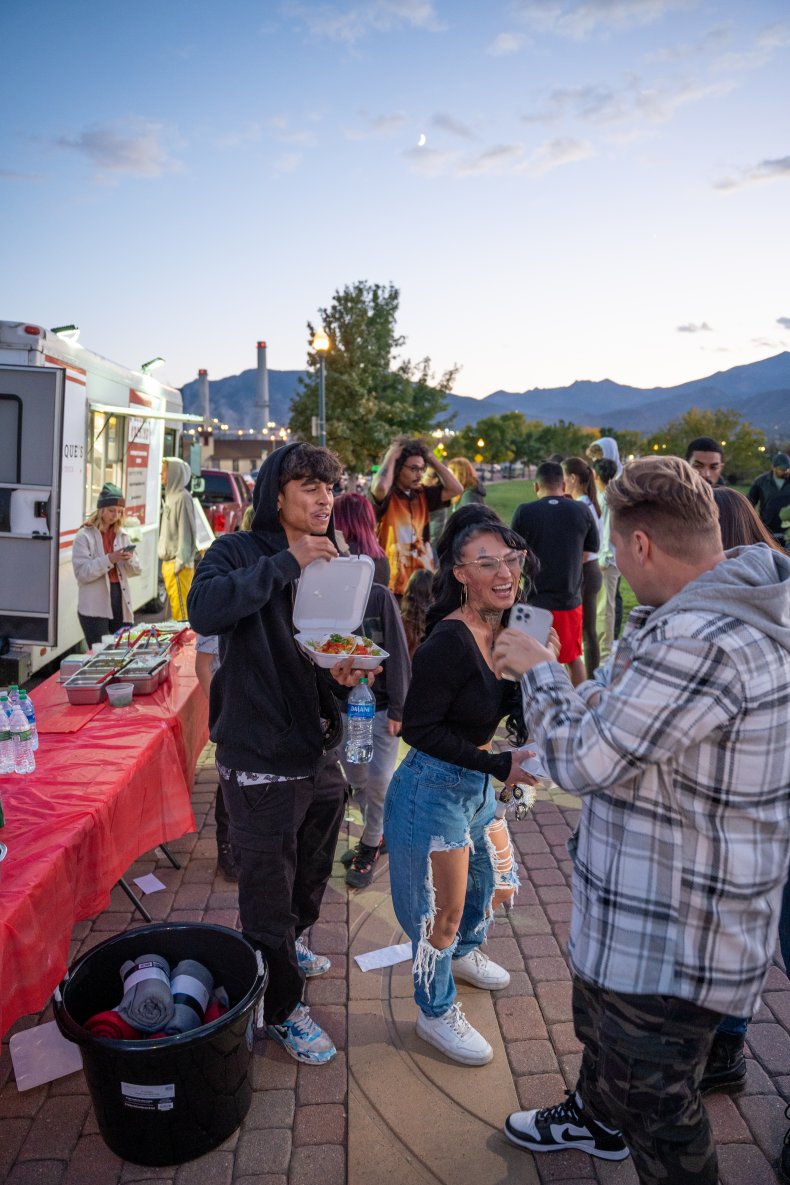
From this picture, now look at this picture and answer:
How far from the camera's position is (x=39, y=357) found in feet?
23.3

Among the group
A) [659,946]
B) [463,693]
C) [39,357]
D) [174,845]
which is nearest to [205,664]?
[174,845]

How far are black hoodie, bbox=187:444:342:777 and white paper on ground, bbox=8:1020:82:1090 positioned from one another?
1412 mm

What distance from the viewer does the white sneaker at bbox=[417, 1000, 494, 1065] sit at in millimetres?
3121

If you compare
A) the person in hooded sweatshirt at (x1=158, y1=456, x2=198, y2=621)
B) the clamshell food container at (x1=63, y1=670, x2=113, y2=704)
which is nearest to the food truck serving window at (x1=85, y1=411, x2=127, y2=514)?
the person in hooded sweatshirt at (x1=158, y1=456, x2=198, y2=621)

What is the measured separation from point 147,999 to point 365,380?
38.2 m

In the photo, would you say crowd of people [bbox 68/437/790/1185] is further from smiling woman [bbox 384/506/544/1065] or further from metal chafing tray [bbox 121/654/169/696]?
metal chafing tray [bbox 121/654/169/696]

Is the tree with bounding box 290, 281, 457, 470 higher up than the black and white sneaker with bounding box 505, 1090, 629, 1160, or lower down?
higher up

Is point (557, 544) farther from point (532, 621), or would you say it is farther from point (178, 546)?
point (178, 546)

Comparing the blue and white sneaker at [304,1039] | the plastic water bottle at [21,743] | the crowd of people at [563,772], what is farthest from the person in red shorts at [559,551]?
the plastic water bottle at [21,743]

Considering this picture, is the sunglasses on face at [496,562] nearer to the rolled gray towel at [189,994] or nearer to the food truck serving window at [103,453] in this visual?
the rolled gray towel at [189,994]

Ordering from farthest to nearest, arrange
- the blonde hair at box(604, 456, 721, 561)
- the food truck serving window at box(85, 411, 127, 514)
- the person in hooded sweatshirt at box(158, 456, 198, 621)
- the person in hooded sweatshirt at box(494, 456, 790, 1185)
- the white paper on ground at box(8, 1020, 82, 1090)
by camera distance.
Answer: the person in hooded sweatshirt at box(158, 456, 198, 621), the food truck serving window at box(85, 411, 127, 514), the white paper on ground at box(8, 1020, 82, 1090), the blonde hair at box(604, 456, 721, 561), the person in hooded sweatshirt at box(494, 456, 790, 1185)

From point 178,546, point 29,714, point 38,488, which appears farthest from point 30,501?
point 29,714

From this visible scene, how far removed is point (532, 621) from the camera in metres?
2.73

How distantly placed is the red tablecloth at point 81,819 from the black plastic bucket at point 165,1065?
168 millimetres
